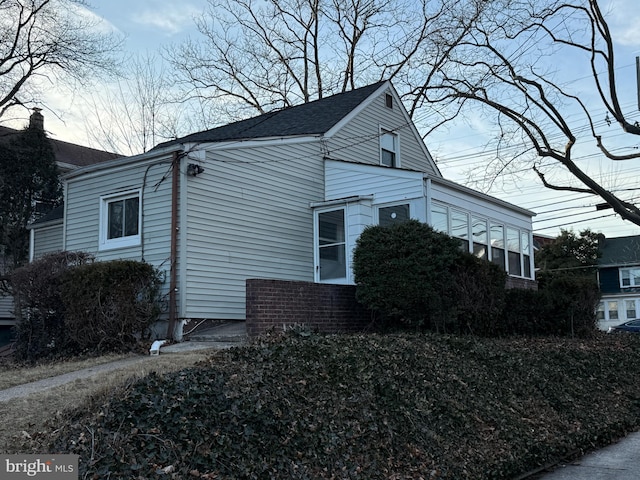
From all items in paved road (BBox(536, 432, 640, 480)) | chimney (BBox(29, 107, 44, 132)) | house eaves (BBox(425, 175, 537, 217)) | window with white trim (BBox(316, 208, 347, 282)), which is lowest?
paved road (BBox(536, 432, 640, 480))

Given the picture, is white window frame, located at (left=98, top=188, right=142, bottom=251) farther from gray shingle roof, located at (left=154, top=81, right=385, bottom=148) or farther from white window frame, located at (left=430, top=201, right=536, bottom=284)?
white window frame, located at (left=430, top=201, right=536, bottom=284)

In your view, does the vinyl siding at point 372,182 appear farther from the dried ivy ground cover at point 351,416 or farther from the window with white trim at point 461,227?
the dried ivy ground cover at point 351,416

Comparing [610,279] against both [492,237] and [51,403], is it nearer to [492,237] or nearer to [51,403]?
[492,237]

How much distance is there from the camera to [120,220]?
39.8 ft

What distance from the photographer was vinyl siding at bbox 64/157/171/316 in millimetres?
11227

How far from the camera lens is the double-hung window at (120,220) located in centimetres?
1177

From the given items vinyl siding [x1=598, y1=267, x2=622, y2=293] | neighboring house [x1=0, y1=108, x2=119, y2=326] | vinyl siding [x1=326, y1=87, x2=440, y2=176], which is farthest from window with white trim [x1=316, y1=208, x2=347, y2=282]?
vinyl siding [x1=598, y1=267, x2=622, y2=293]

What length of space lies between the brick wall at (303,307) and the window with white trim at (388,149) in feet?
23.4

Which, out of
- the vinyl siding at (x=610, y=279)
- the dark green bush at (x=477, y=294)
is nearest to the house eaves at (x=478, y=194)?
the dark green bush at (x=477, y=294)

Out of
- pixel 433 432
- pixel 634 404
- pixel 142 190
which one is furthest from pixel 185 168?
pixel 634 404

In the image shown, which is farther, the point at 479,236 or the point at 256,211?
the point at 479,236

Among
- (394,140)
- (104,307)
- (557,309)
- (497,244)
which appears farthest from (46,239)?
(557,309)

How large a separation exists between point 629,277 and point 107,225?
37.4 m

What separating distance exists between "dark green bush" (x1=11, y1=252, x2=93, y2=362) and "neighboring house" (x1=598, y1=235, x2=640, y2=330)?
36583 mm
